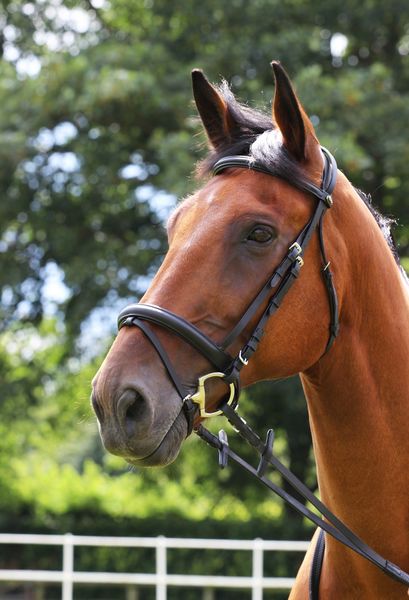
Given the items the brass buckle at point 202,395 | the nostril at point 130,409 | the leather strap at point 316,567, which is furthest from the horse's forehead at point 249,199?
the leather strap at point 316,567

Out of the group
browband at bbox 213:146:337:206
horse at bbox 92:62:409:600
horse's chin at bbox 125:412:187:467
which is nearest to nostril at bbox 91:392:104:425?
horse at bbox 92:62:409:600

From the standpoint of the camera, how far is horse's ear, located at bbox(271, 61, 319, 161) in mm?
2469

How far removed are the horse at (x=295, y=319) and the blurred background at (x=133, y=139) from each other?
769 centimetres

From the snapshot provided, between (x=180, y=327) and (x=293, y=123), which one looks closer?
(x=180, y=327)

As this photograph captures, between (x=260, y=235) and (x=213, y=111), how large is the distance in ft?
1.84

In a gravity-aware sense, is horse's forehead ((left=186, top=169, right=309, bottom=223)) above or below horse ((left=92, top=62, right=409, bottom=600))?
above

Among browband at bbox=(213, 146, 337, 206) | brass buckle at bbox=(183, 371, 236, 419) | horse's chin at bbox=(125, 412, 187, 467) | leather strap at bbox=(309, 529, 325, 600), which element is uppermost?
browband at bbox=(213, 146, 337, 206)

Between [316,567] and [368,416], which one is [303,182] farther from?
[316,567]

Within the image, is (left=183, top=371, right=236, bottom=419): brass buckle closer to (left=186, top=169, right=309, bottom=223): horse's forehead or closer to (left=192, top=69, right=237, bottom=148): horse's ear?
(left=186, top=169, right=309, bottom=223): horse's forehead

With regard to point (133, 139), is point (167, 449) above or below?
below

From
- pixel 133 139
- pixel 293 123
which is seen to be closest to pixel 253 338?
pixel 293 123

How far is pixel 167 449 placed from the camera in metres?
2.25

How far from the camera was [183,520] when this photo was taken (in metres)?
15.9

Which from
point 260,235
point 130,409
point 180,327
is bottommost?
point 130,409
